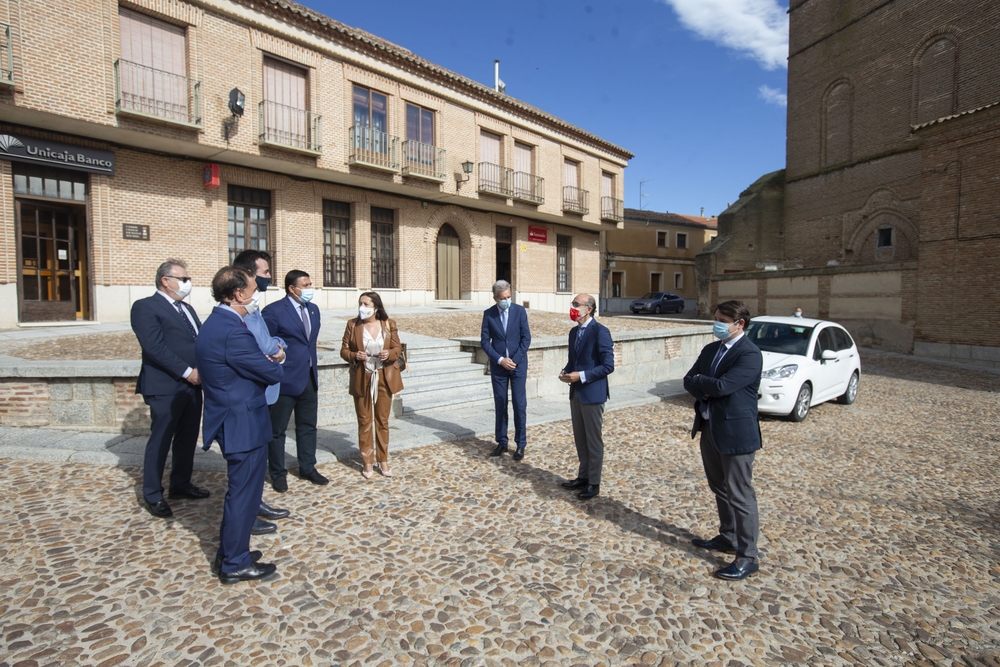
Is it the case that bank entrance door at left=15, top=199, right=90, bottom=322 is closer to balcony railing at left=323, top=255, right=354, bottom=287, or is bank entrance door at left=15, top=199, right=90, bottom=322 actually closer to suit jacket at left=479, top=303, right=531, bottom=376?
balcony railing at left=323, top=255, right=354, bottom=287

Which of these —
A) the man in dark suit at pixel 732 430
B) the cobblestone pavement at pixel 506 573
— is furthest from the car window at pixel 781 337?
the man in dark suit at pixel 732 430

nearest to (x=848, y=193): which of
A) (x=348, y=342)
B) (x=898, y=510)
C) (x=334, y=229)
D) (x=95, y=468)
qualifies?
(x=334, y=229)

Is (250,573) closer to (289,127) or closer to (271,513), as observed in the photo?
(271,513)

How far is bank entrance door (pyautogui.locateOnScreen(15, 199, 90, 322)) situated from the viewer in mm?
12156

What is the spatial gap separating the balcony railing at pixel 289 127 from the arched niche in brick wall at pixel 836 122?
79.1ft

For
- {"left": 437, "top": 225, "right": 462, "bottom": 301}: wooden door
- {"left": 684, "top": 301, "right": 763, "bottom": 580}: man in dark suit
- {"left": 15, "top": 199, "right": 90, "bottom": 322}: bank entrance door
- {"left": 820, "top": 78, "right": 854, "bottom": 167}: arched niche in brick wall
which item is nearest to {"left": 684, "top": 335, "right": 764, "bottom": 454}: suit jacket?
{"left": 684, "top": 301, "right": 763, "bottom": 580}: man in dark suit

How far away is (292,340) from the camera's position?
466cm

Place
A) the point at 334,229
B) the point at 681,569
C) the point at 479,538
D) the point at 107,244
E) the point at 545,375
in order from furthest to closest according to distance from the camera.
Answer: the point at 334,229 < the point at 107,244 < the point at 545,375 < the point at 479,538 < the point at 681,569

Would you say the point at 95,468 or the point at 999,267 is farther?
the point at 999,267

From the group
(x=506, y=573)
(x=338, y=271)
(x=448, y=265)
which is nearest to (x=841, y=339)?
(x=506, y=573)

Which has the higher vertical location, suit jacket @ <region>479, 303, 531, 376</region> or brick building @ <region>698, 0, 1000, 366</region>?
brick building @ <region>698, 0, 1000, 366</region>

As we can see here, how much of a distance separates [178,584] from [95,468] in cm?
252

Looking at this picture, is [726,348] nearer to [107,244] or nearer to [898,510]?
[898,510]

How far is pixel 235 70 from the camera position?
46.7 feet
